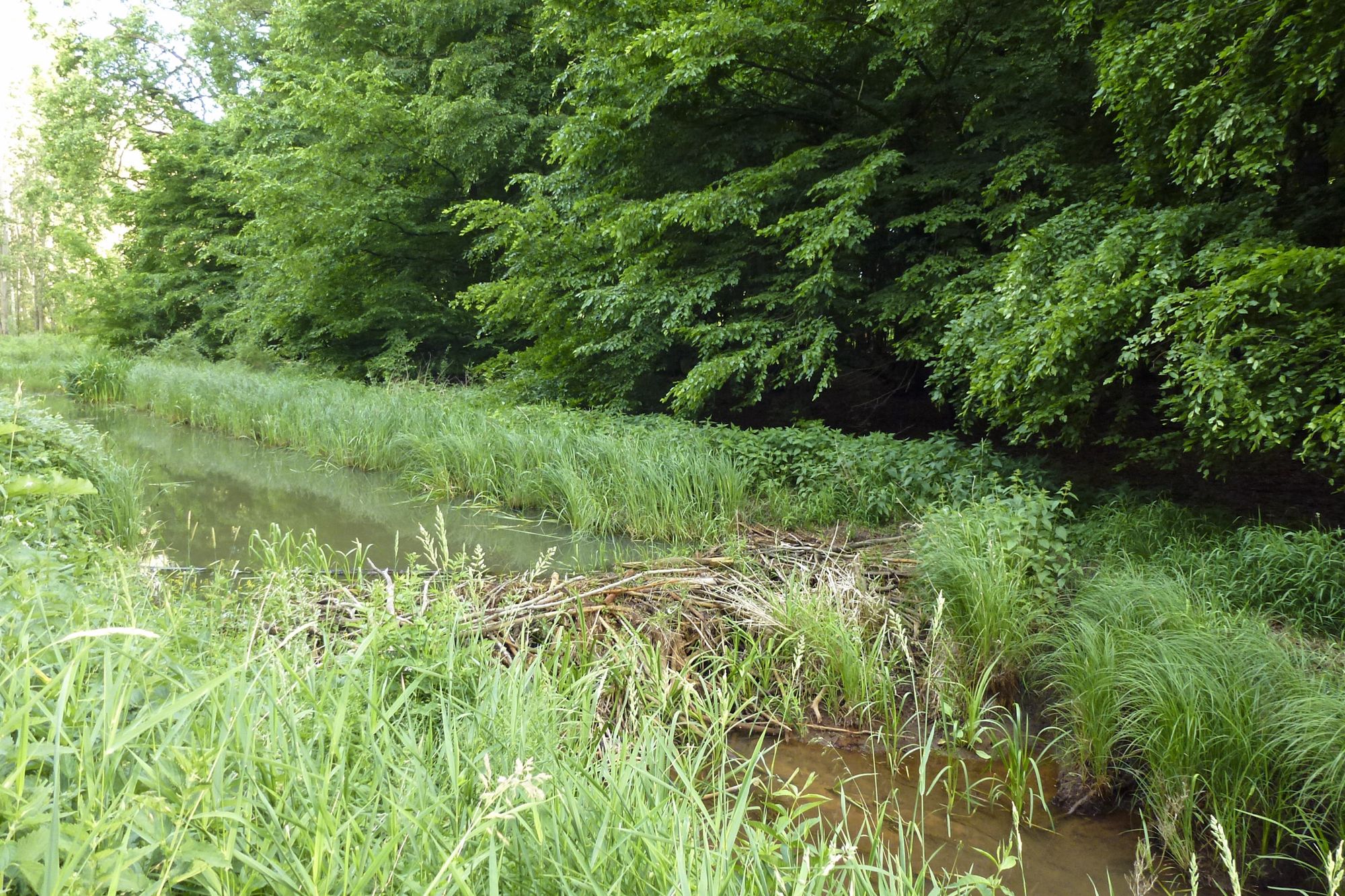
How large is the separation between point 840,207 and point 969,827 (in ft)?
20.7

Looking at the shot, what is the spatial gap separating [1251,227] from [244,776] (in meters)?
6.25

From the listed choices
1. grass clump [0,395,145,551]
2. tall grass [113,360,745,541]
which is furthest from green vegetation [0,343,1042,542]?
grass clump [0,395,145,551]

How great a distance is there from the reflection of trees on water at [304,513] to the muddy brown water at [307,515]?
0.01 metres

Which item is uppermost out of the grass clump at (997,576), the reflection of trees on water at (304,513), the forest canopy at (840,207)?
→ the forest canopy at (840,207)

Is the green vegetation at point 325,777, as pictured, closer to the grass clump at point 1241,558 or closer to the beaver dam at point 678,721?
the beaver dam at point 678,721

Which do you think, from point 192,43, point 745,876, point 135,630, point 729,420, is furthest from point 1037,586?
point 192,43

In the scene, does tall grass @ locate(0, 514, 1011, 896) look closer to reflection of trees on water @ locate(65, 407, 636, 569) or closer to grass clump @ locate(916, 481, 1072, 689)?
grass clump @ locate(916, 481, 1072, 689)

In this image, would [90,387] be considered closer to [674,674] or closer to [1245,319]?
[674,674]

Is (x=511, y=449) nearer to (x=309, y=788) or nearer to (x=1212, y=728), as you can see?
(x=1212, y=728)

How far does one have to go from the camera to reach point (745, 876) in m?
1.63

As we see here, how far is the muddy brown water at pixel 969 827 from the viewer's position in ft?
9.42

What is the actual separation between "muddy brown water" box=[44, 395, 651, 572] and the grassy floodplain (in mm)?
580

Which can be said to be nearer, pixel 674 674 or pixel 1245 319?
pixel 674 674

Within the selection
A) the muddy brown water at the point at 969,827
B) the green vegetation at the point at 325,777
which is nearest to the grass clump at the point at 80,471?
the green vegetation at the point at 325,777
